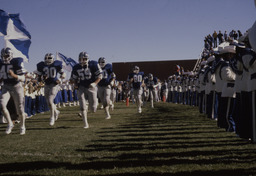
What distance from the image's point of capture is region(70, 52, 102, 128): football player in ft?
32.8

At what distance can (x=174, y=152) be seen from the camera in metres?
5.68

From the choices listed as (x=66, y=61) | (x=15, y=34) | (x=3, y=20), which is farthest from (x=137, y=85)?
(x=66, y=61)

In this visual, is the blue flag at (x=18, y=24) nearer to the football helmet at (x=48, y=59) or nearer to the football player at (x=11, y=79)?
the football helmet at (x=48, y=59)

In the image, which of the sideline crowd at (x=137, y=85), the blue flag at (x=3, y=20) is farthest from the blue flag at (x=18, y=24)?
the sideline crowd at (x=137, y=85)

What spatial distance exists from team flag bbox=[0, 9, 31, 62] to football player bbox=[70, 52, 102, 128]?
630 centimetres

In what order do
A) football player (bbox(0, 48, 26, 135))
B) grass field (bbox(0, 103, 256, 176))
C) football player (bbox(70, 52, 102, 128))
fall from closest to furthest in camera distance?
1. grass field (bbox(0, 103, 256, 176))
2. football player (bbox(0, 48, 26, 135))
3. football player (bbox(70, 52, 102, 128))

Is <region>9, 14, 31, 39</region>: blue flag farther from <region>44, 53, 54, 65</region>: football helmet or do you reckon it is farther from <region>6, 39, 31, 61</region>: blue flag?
<region>44, 53, 54, 65</region>: football helmet

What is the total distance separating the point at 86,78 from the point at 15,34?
755cm

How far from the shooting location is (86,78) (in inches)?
397

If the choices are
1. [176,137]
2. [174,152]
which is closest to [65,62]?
[176,137]

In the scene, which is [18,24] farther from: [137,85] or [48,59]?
[137,85]

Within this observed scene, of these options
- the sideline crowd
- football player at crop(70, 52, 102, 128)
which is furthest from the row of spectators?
football player at crop(70, 52, 102, 128)

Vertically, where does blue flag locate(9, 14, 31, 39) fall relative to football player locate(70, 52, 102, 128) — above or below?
above

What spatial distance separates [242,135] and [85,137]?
11.9ft
